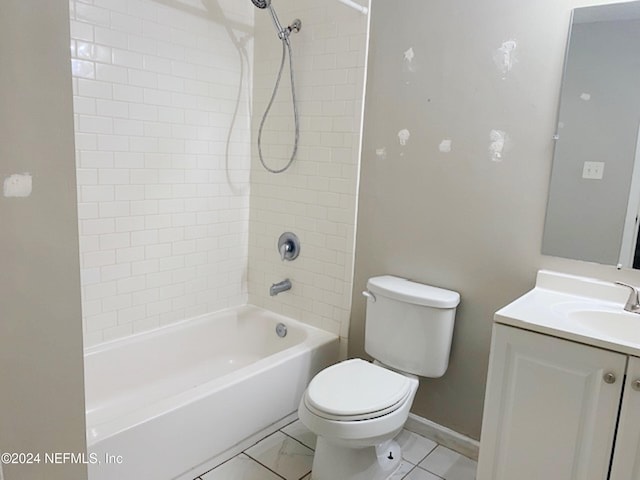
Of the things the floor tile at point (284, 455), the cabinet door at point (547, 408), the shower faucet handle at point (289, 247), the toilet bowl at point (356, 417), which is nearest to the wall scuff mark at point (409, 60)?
the shower faucet handle at point (289, 247)

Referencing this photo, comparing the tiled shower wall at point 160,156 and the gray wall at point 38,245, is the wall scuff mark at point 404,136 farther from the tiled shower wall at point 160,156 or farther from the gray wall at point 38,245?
the gray wall at point 38,245

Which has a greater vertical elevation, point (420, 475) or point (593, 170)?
point (593, 170)

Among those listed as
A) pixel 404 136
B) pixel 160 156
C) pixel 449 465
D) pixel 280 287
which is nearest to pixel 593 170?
pixel 404 136

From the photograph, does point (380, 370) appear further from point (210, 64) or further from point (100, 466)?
point (210, 64)

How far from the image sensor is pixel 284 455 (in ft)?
7.14

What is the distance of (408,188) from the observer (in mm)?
2266

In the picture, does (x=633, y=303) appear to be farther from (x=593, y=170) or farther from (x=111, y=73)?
(x=111, y=73)

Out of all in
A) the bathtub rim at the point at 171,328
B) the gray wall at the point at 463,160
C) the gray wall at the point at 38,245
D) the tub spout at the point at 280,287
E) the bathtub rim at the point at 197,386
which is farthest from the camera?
the tub spout at the point at 280,287

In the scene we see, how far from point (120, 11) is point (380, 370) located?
2.02 metres

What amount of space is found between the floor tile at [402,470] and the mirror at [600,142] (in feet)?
3.73

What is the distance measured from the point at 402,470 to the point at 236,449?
0.75 meters

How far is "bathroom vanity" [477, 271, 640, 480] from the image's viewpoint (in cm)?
136

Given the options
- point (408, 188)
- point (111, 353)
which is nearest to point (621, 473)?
point (408, 188)

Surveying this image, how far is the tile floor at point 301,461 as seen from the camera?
204cm
